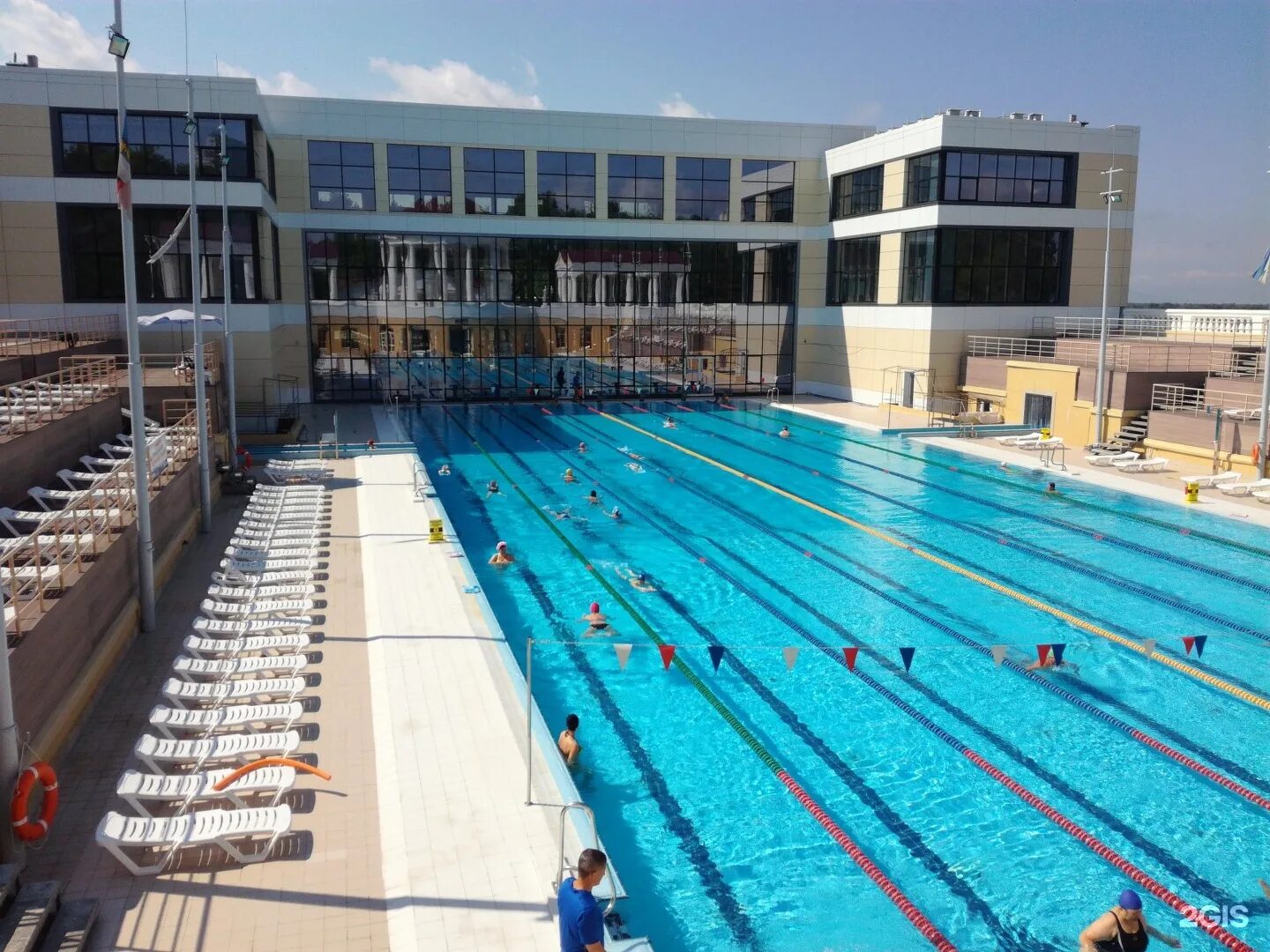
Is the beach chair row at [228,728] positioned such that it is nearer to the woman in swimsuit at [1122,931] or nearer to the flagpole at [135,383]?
the flagpole at [135,383]

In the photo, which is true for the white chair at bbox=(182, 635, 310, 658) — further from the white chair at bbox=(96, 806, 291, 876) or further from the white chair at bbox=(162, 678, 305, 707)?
the white chair at bbox=(96, 806, 291, 876)

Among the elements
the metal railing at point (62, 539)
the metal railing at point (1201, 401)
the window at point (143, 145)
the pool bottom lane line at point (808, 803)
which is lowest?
the pool bottom lane line at point (808, 803)

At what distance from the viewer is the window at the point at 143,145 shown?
23.9 m

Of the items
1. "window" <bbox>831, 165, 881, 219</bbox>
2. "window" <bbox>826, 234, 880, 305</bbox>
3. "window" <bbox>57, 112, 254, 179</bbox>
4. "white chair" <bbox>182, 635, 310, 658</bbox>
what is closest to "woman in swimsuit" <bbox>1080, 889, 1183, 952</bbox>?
"white chair" <bbox>182, 635, 310, 658</bbox>

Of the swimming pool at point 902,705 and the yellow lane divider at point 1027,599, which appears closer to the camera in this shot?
the swimming pool at point 902,705

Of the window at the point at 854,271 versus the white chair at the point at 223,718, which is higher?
the window at the point at 854,271

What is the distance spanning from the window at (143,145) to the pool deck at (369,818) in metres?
17.2

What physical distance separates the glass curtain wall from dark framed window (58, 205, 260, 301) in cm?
630

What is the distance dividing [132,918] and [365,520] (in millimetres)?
10532

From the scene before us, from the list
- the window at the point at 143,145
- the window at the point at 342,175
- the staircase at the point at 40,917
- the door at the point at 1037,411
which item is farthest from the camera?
the window at the point at 342,175

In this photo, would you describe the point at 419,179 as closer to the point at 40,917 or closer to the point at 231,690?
the point at 231,690

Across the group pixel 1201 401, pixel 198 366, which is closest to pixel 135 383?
pixel 198 366

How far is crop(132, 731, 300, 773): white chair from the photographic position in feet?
23.6

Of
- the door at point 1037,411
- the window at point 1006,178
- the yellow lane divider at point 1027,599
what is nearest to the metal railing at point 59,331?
the yellow lane divider at point 1027,599
